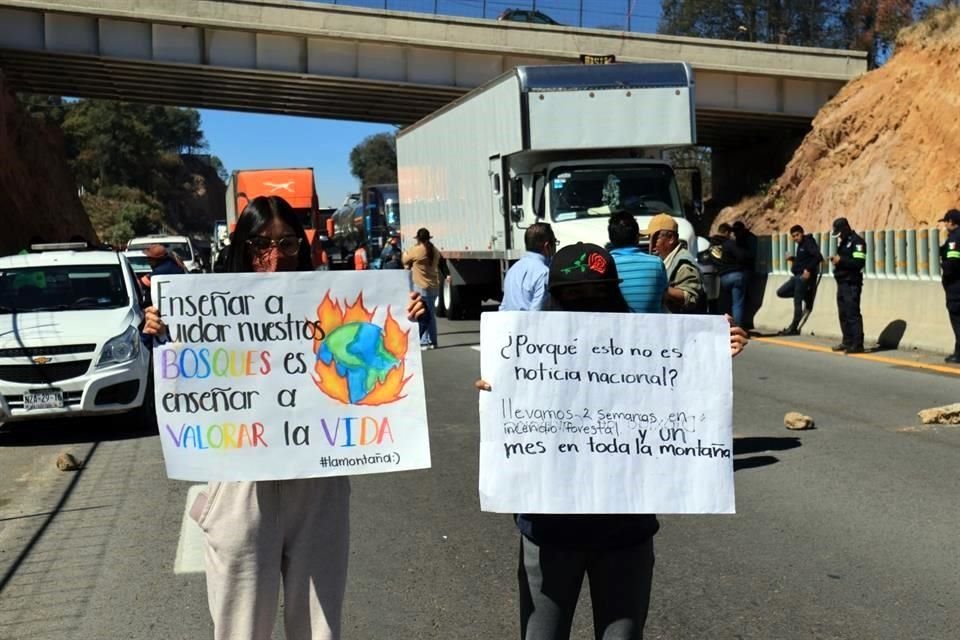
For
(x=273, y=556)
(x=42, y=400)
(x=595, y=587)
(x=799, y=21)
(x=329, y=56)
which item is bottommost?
(x=42, y=400)

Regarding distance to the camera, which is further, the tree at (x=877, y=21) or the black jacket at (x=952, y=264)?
the tree at (x=877, y=21)

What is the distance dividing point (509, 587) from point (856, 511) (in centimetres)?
251

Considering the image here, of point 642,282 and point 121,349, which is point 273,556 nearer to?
point 642,282

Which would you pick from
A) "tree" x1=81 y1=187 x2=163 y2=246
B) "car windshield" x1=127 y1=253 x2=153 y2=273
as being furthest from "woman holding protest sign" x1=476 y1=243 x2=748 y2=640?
"tree" x1=81 y1=187 x2=163 y2=246

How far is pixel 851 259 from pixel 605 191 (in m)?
3.88

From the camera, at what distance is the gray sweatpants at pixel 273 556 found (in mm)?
3627

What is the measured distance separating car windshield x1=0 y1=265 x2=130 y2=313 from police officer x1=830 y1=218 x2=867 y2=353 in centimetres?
941

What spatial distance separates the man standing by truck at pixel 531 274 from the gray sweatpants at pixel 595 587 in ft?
16.7

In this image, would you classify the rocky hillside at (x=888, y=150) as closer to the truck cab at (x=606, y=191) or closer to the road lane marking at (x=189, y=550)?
the truck cab at (x=606, y=191)

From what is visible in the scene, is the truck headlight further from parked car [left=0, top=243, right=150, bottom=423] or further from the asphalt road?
the asphalt road

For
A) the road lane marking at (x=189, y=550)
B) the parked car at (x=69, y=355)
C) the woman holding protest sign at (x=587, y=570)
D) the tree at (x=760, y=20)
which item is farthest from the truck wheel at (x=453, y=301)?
the woman holding protest sign at (x=587, y=570)

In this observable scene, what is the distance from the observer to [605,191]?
17953mm

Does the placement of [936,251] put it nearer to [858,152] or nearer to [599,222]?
[599,222]

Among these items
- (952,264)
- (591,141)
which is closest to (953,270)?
(952,264)
